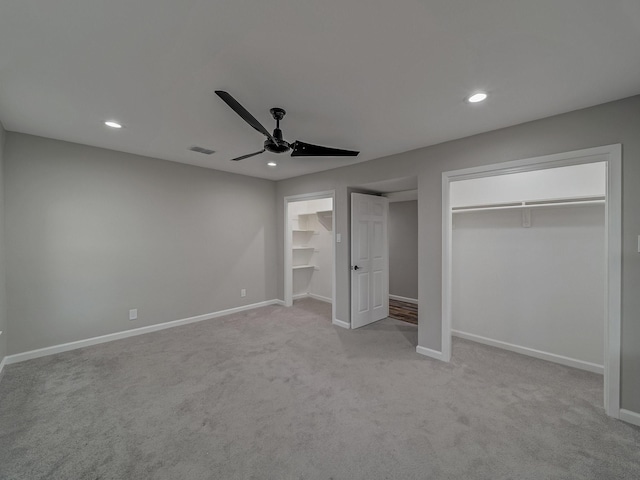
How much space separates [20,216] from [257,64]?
3.41 m

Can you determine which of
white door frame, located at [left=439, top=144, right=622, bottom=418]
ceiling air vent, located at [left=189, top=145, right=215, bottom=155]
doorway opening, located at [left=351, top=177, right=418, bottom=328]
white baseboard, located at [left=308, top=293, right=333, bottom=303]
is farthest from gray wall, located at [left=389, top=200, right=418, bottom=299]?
ceiling air vent, located at [left=189, top=145, right=215, bottom=155]

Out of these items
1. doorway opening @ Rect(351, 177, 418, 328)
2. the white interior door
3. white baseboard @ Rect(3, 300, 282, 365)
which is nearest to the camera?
white baseboard @ Rect(3, 300, 282, 365)

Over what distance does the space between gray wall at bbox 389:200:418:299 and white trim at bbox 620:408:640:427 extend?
3.51 m

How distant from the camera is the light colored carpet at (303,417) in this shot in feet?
5.64

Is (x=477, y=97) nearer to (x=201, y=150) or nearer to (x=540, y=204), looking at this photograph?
(x=540, y=204)

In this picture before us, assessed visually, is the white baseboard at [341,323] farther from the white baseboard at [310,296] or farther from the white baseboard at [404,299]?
the white baseboard at [404,299]

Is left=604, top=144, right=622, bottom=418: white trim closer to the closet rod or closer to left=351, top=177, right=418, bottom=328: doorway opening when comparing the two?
the closet rod

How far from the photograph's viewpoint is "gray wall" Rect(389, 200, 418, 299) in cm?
569

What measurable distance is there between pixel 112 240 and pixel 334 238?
3.16 metres

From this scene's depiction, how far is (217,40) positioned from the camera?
1.52 meters

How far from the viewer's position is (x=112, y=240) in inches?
145

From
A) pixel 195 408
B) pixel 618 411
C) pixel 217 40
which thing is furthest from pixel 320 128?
pixel 618 411

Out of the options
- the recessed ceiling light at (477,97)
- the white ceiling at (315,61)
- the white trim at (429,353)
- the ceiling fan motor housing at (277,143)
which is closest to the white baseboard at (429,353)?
the white trim at (429,353)

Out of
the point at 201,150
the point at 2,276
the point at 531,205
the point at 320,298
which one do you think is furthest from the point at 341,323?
the point at 2,276
